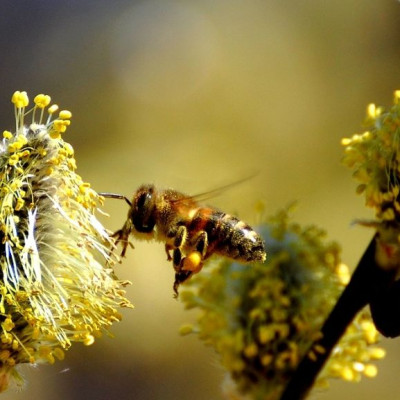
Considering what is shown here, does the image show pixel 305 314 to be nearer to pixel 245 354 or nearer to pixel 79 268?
pixel 245 354

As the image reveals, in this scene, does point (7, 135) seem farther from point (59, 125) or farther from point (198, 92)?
point (198, 92)

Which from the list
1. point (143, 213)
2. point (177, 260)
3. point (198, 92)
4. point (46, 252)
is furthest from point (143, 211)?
point (198, 92)

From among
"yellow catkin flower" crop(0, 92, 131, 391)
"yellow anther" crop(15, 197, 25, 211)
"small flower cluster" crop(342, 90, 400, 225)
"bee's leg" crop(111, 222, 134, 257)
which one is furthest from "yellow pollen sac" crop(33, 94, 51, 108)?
"small flower cluster" crop(342, 90, 400, 225)

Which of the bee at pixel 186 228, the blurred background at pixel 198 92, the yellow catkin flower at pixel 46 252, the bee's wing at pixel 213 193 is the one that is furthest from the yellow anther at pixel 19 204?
the blurred background at pixel 198 92

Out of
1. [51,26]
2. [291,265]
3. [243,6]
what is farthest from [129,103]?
[291,265]

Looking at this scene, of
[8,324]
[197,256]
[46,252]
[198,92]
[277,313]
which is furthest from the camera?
[198,92]

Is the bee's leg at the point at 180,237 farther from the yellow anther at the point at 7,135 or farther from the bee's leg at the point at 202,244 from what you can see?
the yellow anther at the point at 7,135
